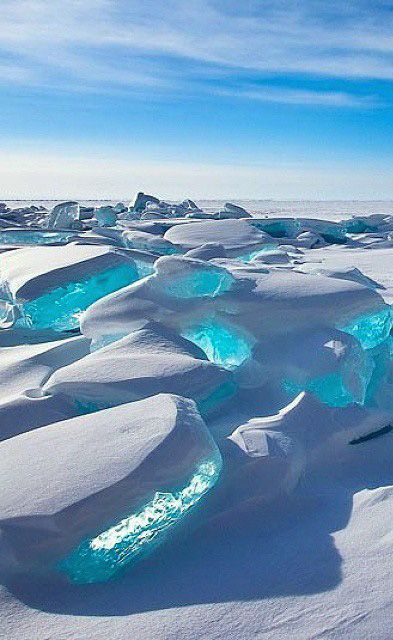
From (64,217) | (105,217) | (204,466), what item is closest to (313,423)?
(204,466)

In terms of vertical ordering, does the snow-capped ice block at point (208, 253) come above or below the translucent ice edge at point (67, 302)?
above

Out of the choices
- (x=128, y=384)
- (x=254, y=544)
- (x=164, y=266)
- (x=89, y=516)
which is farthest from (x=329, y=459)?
(x=164, y=266)

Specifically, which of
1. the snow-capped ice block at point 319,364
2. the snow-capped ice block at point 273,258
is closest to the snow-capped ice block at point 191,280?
the snow-capped ice block at point 319,364

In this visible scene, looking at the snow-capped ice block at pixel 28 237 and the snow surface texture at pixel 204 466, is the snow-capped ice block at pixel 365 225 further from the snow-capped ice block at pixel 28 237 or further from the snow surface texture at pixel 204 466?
the snow surface texture at pixel 204 466

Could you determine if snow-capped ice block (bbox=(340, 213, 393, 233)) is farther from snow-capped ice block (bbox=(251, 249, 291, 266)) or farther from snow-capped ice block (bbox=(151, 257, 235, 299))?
snow-capped ice block (bbox=(151, 257, 235, 299))

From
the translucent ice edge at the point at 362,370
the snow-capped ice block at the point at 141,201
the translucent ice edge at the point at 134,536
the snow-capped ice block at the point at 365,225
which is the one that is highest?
the snow-capped ice block at the point at 141,201

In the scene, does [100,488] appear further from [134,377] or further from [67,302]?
[67,302]

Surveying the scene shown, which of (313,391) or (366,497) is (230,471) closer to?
(366,497)
